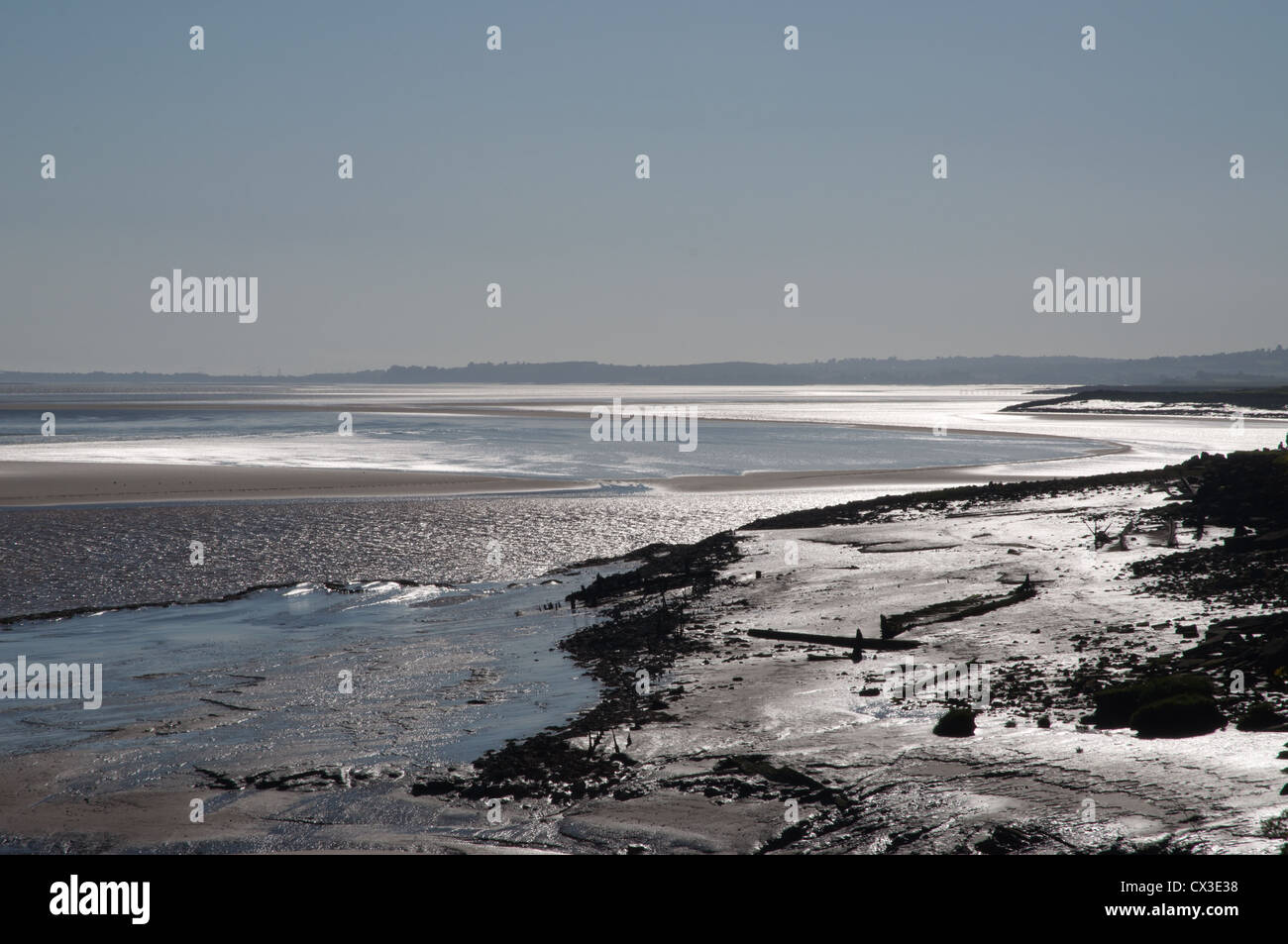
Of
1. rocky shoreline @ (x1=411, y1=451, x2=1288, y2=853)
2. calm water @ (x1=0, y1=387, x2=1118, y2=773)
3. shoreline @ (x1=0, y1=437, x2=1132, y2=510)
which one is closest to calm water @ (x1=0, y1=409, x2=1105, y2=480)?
calm water @ (x1=0, y1=387, x2=1118, y2=773)

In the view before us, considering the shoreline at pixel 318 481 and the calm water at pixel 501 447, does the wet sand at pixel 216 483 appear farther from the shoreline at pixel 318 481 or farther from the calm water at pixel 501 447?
the calm water at pixel 501 447

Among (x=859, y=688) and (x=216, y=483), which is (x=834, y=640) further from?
(x=216, y=483)

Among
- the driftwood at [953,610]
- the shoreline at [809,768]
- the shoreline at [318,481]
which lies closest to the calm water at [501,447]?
the shoreline at [318,481]

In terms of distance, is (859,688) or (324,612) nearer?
(859,688)

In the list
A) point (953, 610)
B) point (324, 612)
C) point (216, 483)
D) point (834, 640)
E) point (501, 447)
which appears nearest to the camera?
point (834, 640)

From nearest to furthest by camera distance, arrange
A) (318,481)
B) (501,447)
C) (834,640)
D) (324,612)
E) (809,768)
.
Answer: (809,768), (834,640), (324,612), (318,481), (501,447)

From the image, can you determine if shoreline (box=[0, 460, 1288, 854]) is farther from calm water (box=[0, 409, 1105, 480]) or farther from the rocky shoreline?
calm water (box=[0, 409, 1105, 480])

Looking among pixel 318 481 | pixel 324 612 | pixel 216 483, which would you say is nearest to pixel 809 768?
pixel 324 612
